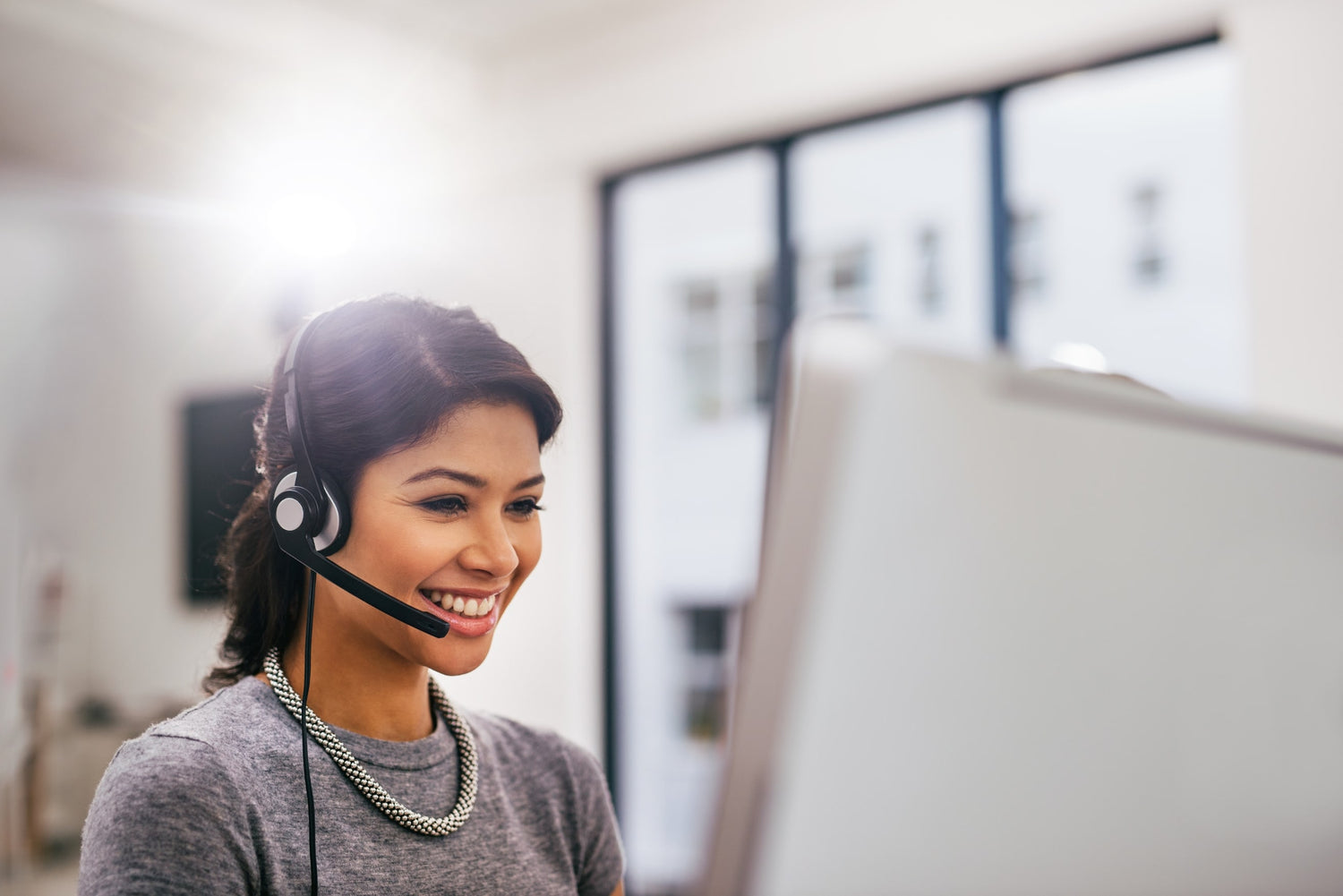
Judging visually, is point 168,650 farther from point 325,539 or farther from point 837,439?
point 837,439

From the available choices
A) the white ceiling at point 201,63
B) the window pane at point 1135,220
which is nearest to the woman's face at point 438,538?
the window pane at point 1135,220

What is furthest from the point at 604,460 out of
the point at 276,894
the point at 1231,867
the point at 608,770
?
the point at 1231,867

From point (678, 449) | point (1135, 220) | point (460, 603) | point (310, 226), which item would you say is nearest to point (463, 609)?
point (460, 603)

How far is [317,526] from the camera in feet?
2.63

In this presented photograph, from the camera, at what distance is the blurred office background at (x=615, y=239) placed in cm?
257

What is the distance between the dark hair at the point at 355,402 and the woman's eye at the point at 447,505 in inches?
1.9

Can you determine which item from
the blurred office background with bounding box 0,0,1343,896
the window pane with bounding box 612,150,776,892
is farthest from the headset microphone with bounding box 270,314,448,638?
the window pane with bounding box 612,150,776,892

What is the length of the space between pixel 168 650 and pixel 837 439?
2.90 meters

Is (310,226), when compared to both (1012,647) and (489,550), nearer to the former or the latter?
(489,550)

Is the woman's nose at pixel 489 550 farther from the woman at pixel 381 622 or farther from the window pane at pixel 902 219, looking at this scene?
the window pane at pixel 902 219

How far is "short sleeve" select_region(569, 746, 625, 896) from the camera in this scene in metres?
0.95

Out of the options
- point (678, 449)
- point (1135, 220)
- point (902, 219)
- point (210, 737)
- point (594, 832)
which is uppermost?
point (902, 219)

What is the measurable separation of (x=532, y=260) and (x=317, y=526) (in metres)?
2.80

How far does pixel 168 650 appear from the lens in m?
2.81
